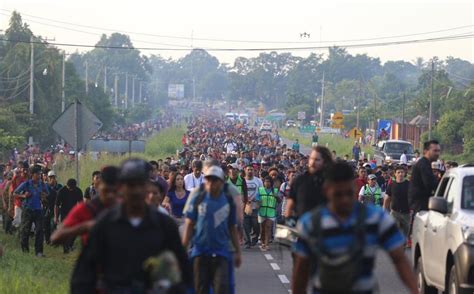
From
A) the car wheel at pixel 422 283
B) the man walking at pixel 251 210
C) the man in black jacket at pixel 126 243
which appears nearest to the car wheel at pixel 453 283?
the car wheel at pixel 422 283

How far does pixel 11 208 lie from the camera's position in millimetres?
24297

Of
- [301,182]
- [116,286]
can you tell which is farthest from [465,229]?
[116,286]

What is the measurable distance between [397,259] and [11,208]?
17502 millimetres

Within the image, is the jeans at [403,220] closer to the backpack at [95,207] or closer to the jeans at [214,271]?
the jeans at [214,271]

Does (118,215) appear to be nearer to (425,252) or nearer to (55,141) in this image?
(425,252)

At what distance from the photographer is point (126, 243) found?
23.4 feet

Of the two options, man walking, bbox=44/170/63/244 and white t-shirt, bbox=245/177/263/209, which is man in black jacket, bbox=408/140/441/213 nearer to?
white t-shirt, bbox=245/177/263/209

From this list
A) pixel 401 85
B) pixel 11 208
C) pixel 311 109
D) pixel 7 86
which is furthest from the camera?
pixel 401 85

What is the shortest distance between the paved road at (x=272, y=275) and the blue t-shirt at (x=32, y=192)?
368 cm

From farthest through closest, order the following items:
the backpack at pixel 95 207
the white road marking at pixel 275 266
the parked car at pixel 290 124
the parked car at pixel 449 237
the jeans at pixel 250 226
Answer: the parked car at pixel 290 124 < the jeans at pixel 250 226 < the white road marking at pixel 275 266 < the parked car at pixel 449 237 < the backpack at pixel 95 207

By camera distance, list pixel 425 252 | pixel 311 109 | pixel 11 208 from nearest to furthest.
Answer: pixel 425 252 < pixel 11 208 < pixel 311 109

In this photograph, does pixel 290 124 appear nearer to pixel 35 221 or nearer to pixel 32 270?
pixel 35 221

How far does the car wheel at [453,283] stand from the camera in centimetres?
1244

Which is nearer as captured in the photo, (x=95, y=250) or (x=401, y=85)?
(x=95, y=250)
